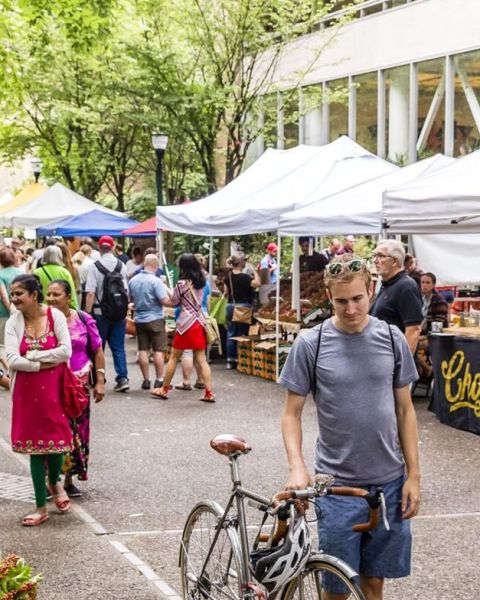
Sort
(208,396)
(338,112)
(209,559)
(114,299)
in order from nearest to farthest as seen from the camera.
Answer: (209,559), (208,396), (114,299), (338,112)

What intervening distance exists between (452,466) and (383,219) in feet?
11.8

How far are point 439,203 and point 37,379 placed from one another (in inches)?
214

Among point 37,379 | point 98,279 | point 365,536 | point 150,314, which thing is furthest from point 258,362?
point 365,536

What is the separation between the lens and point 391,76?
30.4m

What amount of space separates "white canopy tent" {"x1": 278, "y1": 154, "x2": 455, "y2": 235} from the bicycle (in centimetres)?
925

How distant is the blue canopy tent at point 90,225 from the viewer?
27.0 meters

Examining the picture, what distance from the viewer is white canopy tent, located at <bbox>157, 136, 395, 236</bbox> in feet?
53.7

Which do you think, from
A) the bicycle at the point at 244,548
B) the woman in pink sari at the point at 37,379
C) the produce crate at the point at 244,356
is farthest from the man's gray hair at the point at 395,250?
the produce crate at the point at 244,356

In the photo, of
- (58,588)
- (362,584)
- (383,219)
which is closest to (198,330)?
(383,219)

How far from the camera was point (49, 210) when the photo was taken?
2814 cm

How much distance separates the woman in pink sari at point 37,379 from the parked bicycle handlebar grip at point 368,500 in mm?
3858

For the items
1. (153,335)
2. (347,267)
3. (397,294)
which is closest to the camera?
(347,267)

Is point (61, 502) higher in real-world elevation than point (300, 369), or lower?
lower

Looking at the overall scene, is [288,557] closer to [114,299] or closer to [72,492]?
[72,492]
